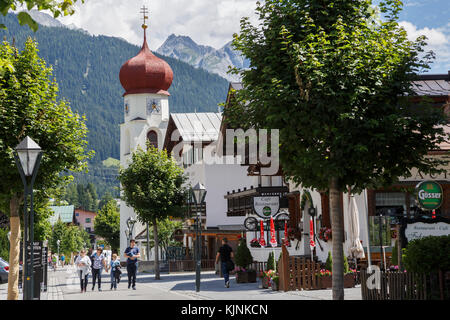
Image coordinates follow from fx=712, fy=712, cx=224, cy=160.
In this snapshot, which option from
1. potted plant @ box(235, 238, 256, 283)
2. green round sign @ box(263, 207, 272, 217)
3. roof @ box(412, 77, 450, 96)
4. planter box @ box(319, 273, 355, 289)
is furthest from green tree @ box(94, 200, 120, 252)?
planter box @ box(319, 273, 355, 289)

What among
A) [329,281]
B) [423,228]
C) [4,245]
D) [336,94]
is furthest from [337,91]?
[4,245]

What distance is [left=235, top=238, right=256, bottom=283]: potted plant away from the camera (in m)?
28.5

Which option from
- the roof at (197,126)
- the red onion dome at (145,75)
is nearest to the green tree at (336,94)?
the roof at (197,126)

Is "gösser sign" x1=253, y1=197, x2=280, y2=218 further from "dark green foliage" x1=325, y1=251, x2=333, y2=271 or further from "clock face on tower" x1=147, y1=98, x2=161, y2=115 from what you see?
"clock face on tower" x1=147, y1=98, x2=161, y2=115

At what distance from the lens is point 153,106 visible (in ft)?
266

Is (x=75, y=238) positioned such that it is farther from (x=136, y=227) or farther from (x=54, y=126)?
(x=54, y=126)

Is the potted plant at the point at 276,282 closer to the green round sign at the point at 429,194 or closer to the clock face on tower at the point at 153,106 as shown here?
the green round sign at the point at 429,194

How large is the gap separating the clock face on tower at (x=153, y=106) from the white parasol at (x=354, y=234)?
198 ft

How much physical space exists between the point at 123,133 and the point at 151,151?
137 ft

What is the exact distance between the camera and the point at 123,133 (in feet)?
271

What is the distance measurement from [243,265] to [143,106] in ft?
178

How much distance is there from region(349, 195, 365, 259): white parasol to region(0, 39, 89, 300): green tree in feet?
27.3

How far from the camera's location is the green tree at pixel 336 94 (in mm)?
13242

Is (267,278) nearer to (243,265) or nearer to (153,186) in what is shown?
(243,265)
